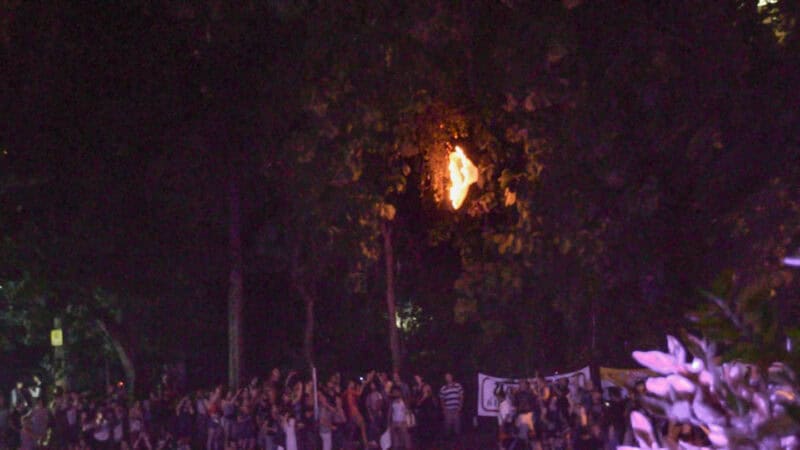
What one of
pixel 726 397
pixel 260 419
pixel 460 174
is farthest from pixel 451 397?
pixel 726 397

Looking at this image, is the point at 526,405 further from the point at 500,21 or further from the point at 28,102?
the point at 28,102

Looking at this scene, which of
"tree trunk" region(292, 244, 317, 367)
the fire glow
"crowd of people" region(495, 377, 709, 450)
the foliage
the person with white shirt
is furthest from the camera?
"tree trunk" region(292, 244, 317, 367)

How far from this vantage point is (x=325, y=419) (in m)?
22.5

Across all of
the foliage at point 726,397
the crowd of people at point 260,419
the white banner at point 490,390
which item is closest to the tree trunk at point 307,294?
the crowd of people at point 260,419

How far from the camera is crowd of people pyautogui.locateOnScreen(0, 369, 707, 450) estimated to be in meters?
19.9

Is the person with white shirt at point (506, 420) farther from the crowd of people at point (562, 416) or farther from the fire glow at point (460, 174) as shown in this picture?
the fire glow at point (460, 174)

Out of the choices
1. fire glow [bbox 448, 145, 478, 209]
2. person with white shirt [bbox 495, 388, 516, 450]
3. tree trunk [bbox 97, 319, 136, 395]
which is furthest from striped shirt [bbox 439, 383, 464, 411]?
tree trunk [bbox 97, 319, 136, 395]

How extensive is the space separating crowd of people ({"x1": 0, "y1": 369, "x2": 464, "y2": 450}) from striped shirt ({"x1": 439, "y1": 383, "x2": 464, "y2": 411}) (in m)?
0.02

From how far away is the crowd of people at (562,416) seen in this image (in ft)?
63.1

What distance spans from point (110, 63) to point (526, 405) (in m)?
11.1

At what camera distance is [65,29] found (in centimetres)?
2352

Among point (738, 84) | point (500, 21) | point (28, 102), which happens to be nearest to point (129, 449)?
point (28, 102)

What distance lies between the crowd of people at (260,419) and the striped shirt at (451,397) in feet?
0.07

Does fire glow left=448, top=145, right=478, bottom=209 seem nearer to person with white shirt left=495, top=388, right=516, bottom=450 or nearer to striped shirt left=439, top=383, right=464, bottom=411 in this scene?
person with white shirt left=495, top=388, right=516, bottom=450
